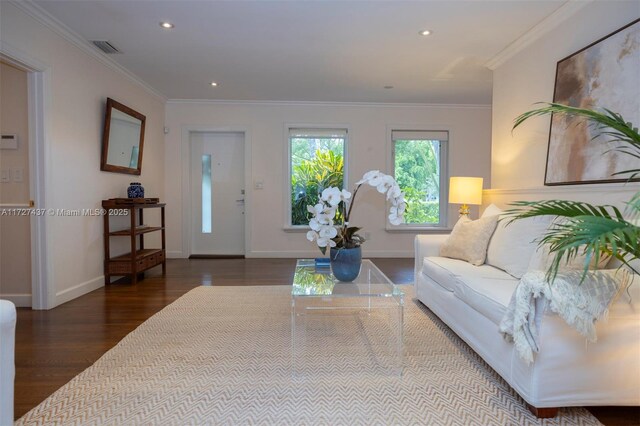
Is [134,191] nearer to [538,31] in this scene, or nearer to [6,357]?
[6,357]

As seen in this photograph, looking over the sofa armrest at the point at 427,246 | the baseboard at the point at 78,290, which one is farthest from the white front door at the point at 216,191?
the sofa armrest at the point at 427,246

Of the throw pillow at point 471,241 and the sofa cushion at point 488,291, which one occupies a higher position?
the throw pillow at point 471,241

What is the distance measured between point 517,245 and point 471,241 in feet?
1.21

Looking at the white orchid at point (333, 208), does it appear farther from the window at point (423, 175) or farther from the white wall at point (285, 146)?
the window at point (423, 175)

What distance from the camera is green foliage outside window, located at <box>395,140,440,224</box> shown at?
532 centimetres

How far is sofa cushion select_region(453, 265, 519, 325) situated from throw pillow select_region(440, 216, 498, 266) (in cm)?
21

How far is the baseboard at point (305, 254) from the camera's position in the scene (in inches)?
204

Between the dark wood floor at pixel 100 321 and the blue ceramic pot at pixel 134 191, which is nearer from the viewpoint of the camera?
the dark wood floor at pixel 100 321

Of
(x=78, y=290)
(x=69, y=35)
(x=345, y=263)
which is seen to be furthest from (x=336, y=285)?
(x=69, y=35)

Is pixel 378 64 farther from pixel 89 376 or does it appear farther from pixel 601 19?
pixel 89 376

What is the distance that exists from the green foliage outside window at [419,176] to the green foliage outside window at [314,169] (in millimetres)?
931

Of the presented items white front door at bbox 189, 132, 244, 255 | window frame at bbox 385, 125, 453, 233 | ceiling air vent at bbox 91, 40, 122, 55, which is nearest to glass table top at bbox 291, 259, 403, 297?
ceiling air vent at bbox 91, 40, 122, 55

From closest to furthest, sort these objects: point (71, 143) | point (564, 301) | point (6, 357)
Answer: point (6, 357) < point (564, 301) < point (71, 143)

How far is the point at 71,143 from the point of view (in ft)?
10.1
